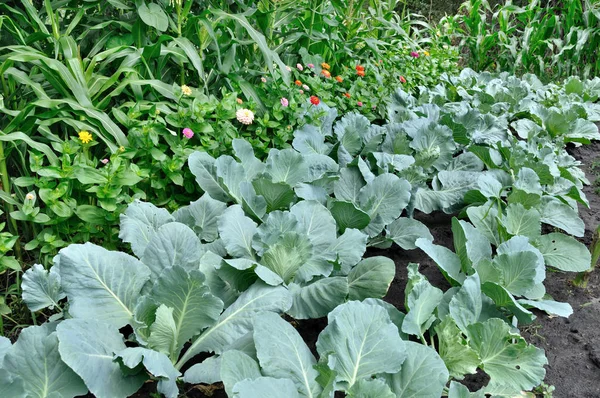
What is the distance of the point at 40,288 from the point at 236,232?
606 mm

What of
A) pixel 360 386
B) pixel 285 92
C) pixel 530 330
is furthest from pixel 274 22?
pixel 360 386

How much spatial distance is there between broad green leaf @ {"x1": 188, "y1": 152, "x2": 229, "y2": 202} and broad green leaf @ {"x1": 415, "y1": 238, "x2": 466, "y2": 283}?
822mm

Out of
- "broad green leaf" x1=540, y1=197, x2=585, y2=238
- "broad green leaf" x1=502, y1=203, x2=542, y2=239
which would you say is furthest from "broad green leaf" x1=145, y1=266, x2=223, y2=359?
"broad green leaf" x1=540, y1=197, x2=585, y2=238

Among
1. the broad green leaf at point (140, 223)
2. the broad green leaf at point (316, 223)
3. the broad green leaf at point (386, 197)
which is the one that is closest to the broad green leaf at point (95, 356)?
the broad green leaf at point (140, 223)

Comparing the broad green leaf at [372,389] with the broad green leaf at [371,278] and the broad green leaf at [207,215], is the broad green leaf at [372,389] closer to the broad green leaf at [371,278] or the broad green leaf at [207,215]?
the broad green leaf at [371,278]

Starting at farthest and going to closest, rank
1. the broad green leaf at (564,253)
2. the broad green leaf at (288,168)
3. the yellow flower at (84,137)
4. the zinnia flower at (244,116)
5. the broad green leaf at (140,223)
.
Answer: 1. the zinnia flower at (244,116)
2. the broad green leaf at (288,168)
3. the broad green leaf at (564,253)
4. the yellow flower at (84,137)
5. the broad green leaf at (140,223)

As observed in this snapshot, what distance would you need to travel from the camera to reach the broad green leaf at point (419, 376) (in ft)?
4.45

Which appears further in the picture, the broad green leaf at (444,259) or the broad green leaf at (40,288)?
the broad green leaf at (444,259)

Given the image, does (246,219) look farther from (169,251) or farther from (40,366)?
(40,366)

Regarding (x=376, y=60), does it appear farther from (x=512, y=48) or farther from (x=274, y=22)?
(x=512, y=48)

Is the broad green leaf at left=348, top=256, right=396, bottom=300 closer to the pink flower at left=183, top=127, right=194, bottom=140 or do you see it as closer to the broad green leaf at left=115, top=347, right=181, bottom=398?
the broad green leaf at left=115, top=347, right=181, bottom=398

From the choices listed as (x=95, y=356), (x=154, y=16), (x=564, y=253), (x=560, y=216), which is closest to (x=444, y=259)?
(x=564, y=253)

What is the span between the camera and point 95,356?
1.30 meters

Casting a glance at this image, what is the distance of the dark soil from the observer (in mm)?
1688
